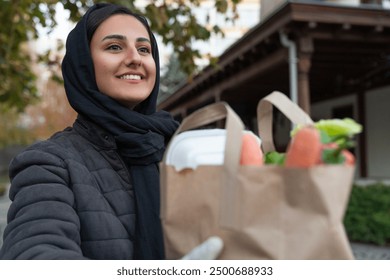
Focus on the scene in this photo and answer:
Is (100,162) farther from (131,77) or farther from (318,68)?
(318,68)

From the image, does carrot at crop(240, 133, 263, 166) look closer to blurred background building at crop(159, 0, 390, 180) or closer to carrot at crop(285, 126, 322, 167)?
carrot at crop(285, 126, 322, 167)

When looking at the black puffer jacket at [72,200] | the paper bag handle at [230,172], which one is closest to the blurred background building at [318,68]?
the black puffer jacket at [72,200]

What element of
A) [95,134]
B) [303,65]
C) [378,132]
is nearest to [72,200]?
[95,134]

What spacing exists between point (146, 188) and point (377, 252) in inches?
220

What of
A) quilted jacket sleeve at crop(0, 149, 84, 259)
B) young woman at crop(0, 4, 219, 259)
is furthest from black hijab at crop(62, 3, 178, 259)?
quilted jacket sleeve at crop(0, 149, 84, 259)

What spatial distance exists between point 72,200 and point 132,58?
513 mm

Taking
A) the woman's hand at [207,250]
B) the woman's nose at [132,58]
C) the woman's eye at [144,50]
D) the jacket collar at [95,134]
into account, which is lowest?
the woman's hand at [207,250]

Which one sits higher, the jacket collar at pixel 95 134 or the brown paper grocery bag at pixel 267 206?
the jacket collar at pixel 95 134

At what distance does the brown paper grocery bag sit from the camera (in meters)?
0.83

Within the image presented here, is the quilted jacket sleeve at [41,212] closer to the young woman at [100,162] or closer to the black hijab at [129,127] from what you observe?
the young woman at [100,162]

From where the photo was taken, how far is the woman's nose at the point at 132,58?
1.41m
